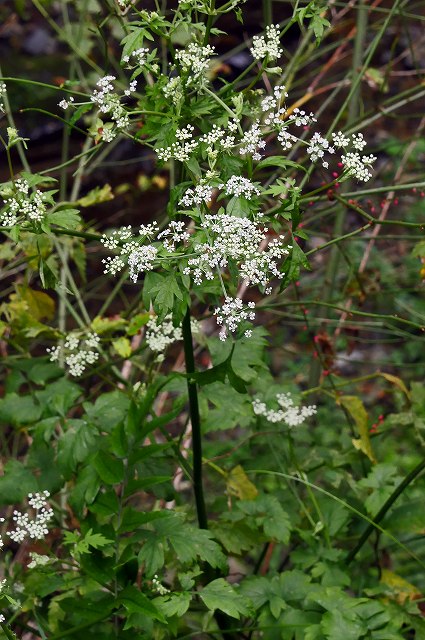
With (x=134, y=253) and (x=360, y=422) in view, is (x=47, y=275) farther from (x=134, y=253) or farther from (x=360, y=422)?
(x=360, y=422)

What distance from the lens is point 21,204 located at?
80.0 inches

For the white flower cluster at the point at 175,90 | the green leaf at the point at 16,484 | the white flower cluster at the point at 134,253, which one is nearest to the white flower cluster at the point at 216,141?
the white flower cluster at the point at 175,90

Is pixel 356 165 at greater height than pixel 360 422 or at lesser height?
greater

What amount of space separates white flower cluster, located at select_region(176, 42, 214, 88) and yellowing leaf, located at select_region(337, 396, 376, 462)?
1375mm

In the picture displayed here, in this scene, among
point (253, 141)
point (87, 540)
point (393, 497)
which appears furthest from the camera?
point (393, 497)

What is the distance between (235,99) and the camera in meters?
2.04

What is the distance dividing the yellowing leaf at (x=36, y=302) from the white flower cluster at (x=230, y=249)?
1.30 metres

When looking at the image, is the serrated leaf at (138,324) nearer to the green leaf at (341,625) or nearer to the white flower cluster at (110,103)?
the white flower cluster at (110,103)

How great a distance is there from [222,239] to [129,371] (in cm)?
212

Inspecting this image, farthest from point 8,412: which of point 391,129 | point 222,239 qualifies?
point 391,129

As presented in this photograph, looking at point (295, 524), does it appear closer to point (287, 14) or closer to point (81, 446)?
point (81, 446)

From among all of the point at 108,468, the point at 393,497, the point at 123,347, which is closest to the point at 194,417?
the point at 108,468

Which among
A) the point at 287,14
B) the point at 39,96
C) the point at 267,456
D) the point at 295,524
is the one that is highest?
the point at 287,14

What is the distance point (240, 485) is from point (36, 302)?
979mm
